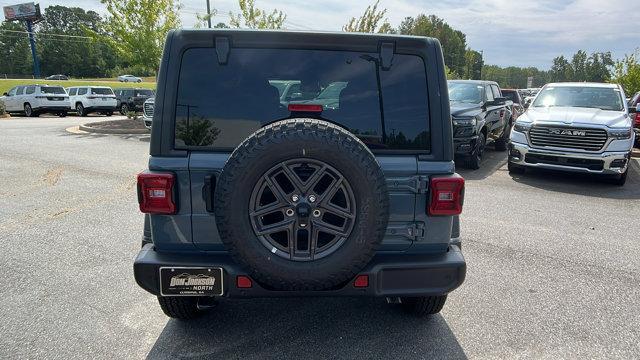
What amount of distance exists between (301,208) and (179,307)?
1267 mm

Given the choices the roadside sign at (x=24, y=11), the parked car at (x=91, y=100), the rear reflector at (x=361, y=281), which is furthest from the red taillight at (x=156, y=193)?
the roadside sign at (x=24, y=11)

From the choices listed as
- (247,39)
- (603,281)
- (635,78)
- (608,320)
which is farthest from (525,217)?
(635,78)

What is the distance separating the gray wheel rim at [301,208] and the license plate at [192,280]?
0.38 m

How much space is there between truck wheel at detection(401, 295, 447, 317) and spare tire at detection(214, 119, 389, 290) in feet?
3.01

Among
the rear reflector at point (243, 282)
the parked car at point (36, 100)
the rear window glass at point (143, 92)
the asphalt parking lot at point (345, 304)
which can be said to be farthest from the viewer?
the rear window glass at point (143, 92)

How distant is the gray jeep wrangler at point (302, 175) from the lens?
224 centimetres

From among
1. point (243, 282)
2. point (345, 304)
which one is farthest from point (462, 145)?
point (243, 282)

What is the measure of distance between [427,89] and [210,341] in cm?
216

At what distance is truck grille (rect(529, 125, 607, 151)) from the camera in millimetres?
7305

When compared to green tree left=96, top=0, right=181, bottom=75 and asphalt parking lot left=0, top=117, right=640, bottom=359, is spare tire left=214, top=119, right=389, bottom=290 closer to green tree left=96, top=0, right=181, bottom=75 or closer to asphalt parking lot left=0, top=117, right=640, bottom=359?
asphalt parking lot left=0, top=117, right=640, bottom=359

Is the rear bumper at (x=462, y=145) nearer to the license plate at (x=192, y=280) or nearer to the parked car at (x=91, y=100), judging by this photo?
the license plate at (x=192, y=280)

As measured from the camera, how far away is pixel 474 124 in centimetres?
849

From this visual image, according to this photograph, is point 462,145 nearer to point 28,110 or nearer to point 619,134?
point 619,134

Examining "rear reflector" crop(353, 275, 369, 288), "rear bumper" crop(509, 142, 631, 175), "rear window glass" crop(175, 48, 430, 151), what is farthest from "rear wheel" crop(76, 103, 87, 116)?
"rear reflector" crop(353, 275, 369, 288)
